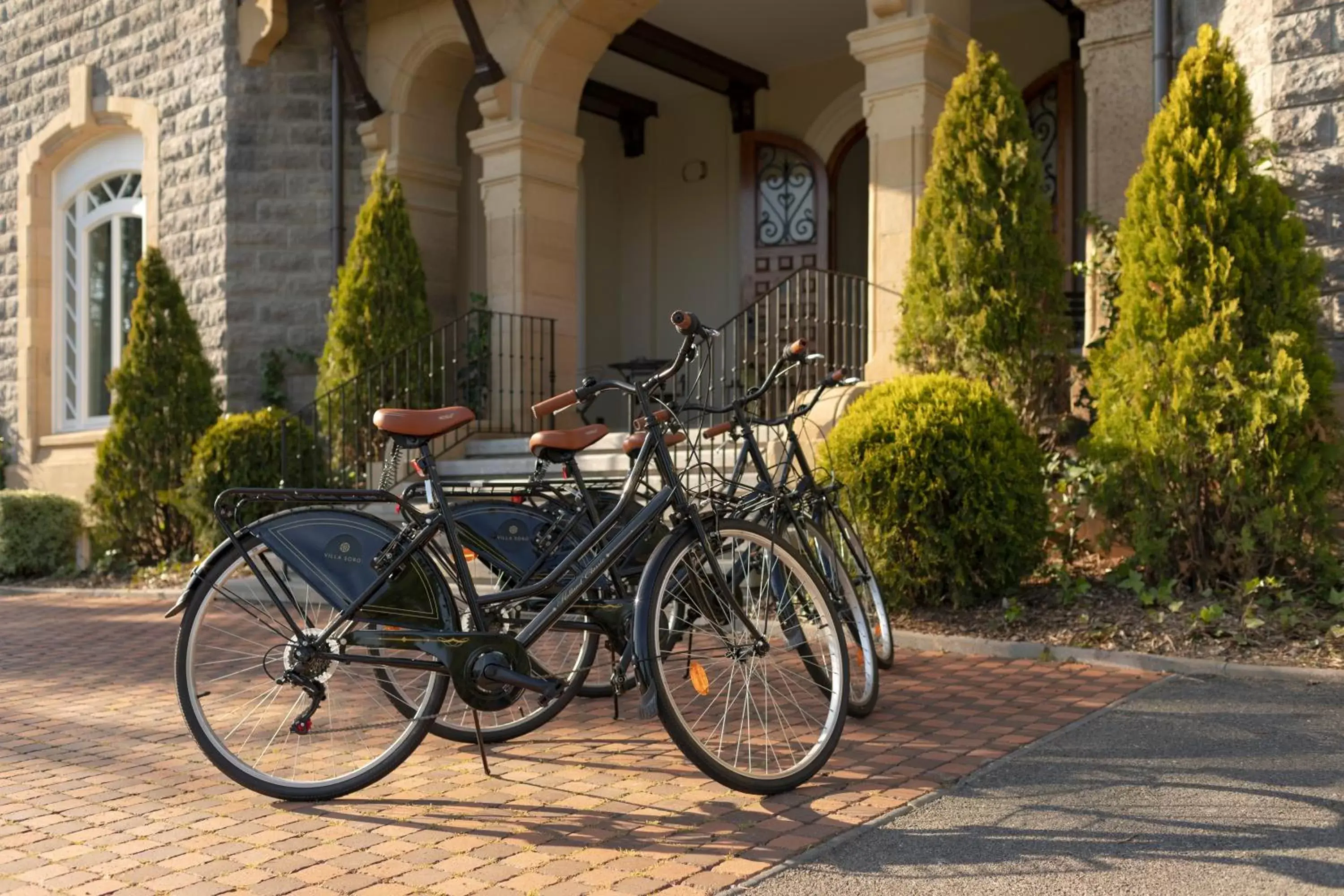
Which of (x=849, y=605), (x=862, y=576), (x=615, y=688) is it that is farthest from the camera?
(x=862, y=576)

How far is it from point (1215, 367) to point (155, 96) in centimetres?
1040

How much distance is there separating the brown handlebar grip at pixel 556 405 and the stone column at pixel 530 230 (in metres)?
6.75

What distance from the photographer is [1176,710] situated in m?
4.34

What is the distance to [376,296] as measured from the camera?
33.9 ft

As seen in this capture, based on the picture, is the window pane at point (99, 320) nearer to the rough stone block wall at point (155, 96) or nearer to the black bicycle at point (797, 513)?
the rough stone block wall at point (155, 96)

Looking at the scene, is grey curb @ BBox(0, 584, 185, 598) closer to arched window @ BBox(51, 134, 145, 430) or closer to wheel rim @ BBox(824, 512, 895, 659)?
arched window @ BBox(51, 134, 145, 430)

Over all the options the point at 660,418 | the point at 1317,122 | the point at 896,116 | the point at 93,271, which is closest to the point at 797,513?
the point at 660,418

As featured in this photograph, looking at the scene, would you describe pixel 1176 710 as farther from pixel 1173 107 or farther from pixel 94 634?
pixel 94 634

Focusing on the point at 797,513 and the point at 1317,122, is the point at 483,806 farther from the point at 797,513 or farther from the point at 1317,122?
the point at 1317,122

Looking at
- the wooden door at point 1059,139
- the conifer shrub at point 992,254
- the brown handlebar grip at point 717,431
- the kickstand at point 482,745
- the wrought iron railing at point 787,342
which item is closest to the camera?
the kickstand at point 482,745

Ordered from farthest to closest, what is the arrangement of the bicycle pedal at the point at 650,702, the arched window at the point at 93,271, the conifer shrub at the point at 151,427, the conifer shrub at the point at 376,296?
the arched window at the point at 93,271 < the conifer shrub at the point at 151,427 < the conifer shrub at the point at 376,296 < the bicycle pedal at the point at 650,702

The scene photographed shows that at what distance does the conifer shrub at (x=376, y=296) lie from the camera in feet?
33.7

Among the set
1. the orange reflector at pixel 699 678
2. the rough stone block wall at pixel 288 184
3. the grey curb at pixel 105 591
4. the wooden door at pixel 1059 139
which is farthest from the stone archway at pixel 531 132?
the orange reflector at pixel 699 678

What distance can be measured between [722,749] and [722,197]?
35.0 feet
